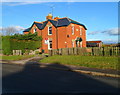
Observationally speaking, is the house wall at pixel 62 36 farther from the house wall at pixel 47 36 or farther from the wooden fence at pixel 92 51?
the wooden fence at pixel 92 51

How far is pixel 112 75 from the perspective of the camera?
948cm

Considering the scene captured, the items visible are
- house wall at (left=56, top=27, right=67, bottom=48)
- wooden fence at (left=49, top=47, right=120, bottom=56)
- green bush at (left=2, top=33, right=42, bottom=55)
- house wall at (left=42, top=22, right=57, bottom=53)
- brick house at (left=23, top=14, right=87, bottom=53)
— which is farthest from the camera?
house wall at (left=42, top=22, right=57, bottom=53)

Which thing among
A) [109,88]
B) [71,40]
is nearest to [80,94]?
[109,88]

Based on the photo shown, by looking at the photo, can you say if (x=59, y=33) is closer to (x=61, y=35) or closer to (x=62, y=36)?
(x=61, y=35)

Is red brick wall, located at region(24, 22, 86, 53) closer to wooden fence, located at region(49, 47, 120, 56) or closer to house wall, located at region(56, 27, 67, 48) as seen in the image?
house wall, located at region(56, 27, 67, 48)

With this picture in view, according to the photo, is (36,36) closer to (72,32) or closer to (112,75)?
(72,32)

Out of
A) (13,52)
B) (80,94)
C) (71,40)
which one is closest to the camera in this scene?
(80,94)

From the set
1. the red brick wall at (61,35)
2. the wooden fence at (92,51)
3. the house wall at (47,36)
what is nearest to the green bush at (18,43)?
the house wall at (47,36)

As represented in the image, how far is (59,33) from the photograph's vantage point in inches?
1177

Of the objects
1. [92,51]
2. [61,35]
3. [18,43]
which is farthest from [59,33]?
[92,51]

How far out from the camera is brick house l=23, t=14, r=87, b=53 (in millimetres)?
29422

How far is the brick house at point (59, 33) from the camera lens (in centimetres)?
2942

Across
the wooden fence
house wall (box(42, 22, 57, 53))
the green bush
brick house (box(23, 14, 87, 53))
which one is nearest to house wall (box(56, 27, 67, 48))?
brick house (box(23, 14, 87, 53))

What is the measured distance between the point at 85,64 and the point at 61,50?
7228 millimetres
